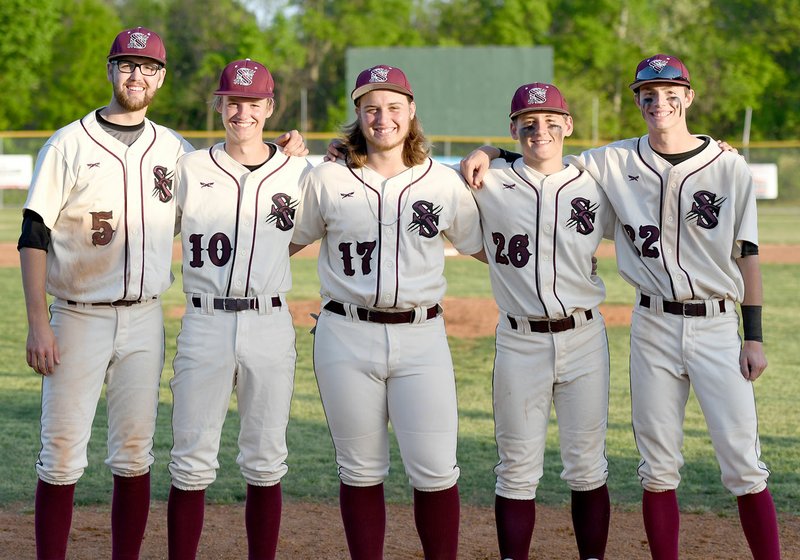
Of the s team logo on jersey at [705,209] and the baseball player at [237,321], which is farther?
the s team logo on jersey at [705,209]

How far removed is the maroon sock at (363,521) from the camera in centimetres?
378

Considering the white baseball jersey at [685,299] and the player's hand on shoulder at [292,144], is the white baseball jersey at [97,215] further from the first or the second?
the white baseball jersey at [685,299]

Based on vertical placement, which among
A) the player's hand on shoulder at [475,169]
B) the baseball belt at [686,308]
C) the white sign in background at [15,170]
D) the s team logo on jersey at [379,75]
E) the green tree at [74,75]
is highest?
the green tree at [74,75]

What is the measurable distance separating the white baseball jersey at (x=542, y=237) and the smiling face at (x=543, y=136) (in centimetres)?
4

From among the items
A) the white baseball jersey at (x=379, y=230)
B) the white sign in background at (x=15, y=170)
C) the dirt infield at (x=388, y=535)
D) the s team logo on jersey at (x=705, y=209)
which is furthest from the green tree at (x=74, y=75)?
the s team logo on jersey at (x=705, y=209)

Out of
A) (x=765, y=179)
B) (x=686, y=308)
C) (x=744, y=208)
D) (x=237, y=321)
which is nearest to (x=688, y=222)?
(x=744, y=208)

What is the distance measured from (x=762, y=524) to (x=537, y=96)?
1.73 m

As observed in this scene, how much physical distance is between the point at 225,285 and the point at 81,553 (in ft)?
4.57

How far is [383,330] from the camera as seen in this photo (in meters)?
3.73

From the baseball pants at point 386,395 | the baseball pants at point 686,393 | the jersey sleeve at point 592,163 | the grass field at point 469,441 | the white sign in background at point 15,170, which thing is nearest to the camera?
the baseball pants at point 386,395

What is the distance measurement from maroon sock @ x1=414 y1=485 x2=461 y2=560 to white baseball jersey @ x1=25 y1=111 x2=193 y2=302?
1.24 m

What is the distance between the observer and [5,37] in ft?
117

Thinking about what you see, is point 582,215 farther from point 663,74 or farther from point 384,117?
point 384,117

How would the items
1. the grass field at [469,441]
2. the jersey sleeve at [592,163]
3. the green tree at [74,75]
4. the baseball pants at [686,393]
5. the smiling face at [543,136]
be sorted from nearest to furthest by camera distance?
the baseball pants at [686,393], the smiling face at [543,136], the jersey sleeve at [592,163], the grass field at [469,441], the green tree at [74,75]
